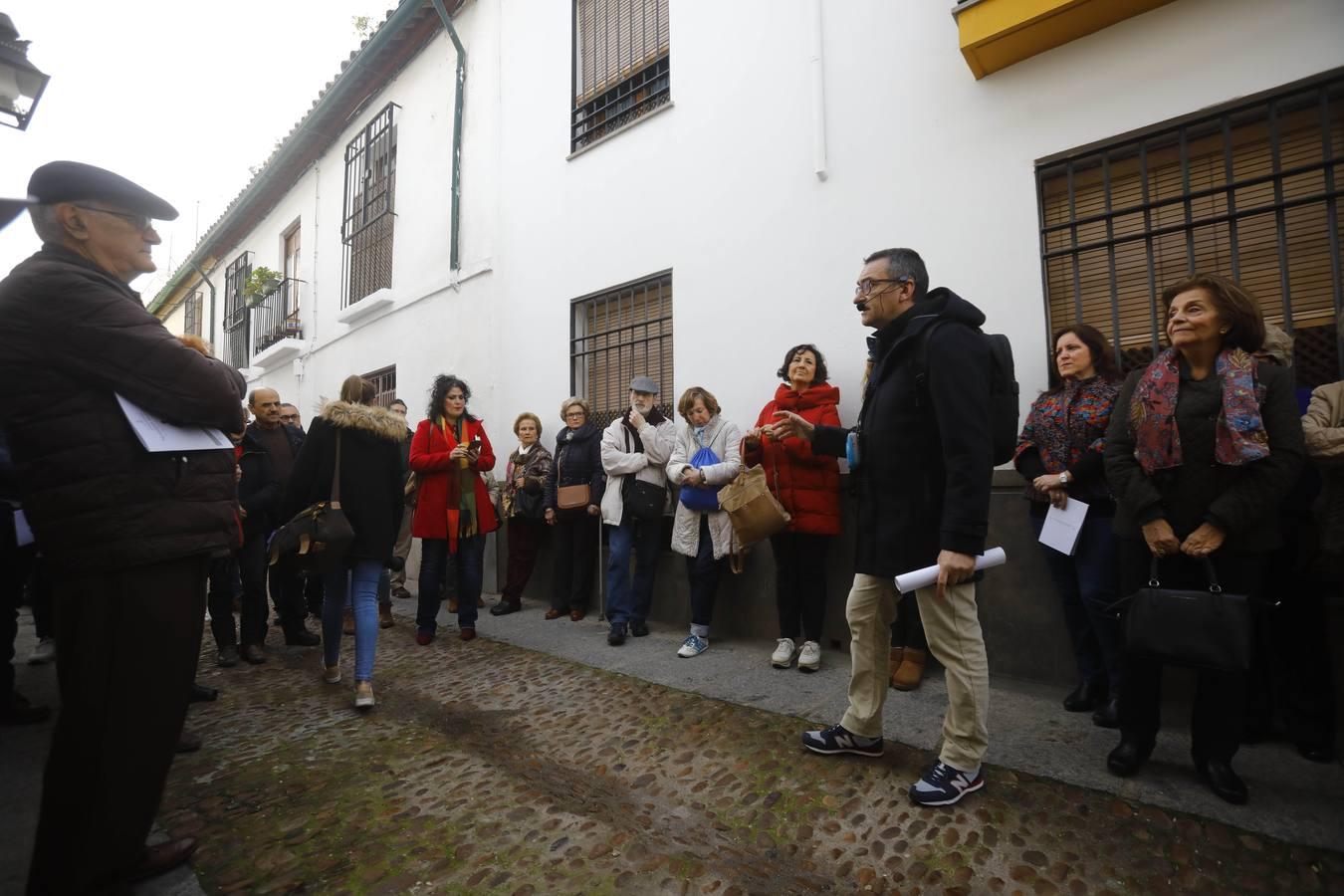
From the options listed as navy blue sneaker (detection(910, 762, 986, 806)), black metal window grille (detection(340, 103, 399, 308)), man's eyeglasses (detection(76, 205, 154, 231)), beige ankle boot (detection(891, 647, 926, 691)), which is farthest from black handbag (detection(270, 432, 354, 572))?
black metal window grille (detection(340, 103, 399, 308))

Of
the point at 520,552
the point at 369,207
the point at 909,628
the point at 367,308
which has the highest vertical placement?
the point at 369,207

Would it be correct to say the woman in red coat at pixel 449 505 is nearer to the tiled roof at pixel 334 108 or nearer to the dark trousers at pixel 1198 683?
the dark trousers at pixel 1198 683

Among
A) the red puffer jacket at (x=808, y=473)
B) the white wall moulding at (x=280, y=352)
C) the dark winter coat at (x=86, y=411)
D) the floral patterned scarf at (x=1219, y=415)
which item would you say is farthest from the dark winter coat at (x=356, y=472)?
the white wall moulding at (x=280, y=352)

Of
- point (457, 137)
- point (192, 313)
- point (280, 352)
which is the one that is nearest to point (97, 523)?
point (457, 137)

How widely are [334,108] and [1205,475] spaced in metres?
12.0

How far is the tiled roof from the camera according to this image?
8703 millimetres

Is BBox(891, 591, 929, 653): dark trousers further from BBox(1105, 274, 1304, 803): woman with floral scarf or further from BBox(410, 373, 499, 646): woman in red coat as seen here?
BBox(410, 373, 499, 646): woman in red coat

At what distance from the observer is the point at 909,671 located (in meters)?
3.71

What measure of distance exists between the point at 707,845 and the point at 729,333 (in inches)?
145

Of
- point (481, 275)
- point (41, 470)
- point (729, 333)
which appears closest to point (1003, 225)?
point (729, 333)

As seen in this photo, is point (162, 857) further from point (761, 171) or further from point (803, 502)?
point (761, 171)

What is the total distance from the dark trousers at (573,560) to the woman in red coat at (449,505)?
780 mm

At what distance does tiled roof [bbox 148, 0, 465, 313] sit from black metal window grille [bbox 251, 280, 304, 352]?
6.24 feet

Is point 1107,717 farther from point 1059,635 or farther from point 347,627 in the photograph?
point 347,627
